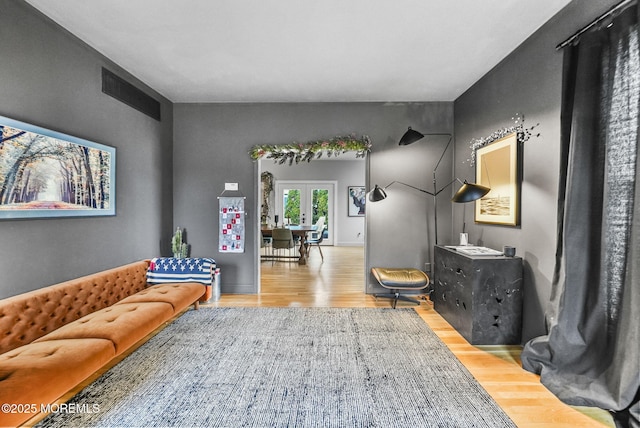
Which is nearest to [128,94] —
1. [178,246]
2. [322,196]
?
[178,246]

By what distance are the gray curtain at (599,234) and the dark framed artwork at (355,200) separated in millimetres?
7200

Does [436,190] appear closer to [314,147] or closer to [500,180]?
[500,180]

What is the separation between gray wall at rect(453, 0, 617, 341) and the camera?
92.0 inches

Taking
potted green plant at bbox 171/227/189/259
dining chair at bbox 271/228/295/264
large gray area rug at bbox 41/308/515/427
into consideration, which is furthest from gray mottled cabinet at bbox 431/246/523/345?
dining chair at bbox 271/228/295/264

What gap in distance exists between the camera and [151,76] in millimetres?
3506

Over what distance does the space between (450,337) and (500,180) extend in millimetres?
1665

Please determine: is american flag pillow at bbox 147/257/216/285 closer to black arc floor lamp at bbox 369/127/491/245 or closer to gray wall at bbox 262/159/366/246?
black arc floor lamp at bbox 369/127/491/245

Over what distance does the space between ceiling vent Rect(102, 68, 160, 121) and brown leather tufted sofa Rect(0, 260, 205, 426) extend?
1.87 meters

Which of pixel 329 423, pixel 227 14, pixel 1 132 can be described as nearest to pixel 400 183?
pixel 227 14

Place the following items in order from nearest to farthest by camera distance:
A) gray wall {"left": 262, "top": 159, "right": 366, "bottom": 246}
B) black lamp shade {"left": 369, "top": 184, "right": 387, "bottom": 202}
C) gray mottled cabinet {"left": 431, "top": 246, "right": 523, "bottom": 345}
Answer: gray mottled cabinet {"left": 431, "top": 246, "right": 523, "bottom": 345} < black lamp shade {"left": 369, "top": 184, "right": 387, "bottom": 202} < gray wall {"left": 262, "top": 159, "right": 366, "bottom": 246}

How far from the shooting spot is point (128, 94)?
3.39 metres

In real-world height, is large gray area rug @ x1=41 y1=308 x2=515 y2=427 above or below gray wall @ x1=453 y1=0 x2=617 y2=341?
below

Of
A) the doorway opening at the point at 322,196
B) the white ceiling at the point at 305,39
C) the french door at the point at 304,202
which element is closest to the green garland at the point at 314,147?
the white ceiling at the point at 305,39

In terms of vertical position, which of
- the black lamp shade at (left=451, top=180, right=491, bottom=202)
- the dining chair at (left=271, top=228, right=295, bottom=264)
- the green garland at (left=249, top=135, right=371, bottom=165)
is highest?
the green garland at (left=249, top=135, right=371, bottom=165)
